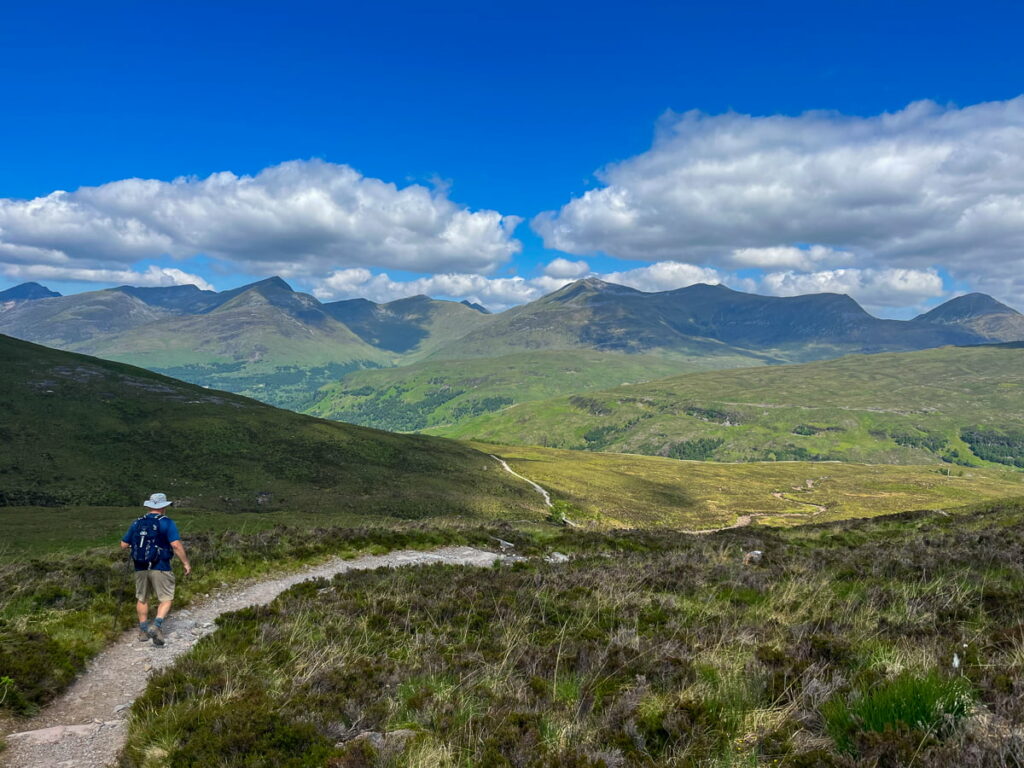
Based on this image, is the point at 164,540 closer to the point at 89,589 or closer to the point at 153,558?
the point at 153,558

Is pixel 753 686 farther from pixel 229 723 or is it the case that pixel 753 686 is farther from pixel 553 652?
pixel 229 723

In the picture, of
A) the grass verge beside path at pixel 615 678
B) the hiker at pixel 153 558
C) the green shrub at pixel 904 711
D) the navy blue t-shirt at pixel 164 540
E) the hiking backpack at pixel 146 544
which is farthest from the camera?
the navy blue t-shirt at pixel 164 540

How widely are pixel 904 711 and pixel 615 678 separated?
412 centimetres

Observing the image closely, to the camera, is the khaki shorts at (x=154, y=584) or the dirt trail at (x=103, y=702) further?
the khaki shorts at (x=154, y=584)

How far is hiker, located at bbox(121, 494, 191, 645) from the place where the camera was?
1369cm

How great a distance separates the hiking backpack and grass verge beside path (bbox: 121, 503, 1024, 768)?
2.48 meters

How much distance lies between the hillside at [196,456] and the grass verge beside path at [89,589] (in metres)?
53.8

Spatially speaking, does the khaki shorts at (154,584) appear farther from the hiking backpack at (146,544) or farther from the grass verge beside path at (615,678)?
the grass verge beside path at (615,678)

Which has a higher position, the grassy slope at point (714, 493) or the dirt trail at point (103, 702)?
the dirt trail at point (103, 702)

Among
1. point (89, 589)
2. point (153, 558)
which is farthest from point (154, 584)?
point (89, 589)

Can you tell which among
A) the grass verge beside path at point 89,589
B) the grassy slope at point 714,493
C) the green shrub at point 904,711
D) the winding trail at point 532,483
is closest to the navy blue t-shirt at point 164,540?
the grass verge beside path at point 89,589

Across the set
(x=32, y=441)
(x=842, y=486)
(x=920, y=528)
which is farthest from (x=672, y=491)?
(x=32, y=441)

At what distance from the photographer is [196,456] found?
94.5 meters

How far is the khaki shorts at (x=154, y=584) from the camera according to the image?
13703 mm
